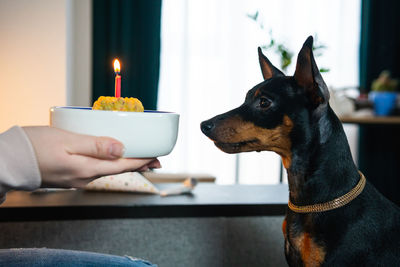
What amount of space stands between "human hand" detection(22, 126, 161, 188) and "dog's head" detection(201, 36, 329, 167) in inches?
19.4

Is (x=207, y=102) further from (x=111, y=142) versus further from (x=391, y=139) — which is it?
(x=111, y=142)

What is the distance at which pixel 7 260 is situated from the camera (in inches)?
34.4

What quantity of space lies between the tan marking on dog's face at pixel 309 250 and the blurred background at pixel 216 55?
2849 millimetres

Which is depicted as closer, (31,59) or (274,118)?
(274,118)

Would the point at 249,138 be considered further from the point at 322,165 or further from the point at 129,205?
the point at 129,205

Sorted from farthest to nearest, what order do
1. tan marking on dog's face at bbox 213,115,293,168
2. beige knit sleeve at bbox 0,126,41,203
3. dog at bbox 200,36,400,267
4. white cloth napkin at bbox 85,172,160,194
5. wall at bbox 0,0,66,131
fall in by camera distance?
wall at bbox 0,0,66,131 → white cloth napkin at bbox 85,172,160,194 → tan marking on dog's face at bbox 213,115,293,168 → dog at bbox 200,36,400,267 → beige knit sleeve at bbox 0,126,41,203

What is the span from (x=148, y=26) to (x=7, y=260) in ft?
11.7

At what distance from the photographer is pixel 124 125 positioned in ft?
1.89

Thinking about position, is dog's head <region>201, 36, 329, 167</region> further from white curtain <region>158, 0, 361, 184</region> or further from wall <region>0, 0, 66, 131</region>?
white curtain <region>158, 0, 361, 184</region>

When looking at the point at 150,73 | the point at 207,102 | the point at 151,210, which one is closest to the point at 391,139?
the point at 207,102

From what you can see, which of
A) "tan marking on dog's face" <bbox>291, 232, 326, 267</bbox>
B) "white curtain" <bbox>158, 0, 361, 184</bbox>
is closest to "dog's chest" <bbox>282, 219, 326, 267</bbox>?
"tan marking on dog's face" <bbox>291, 232, 326, 267</bbox>

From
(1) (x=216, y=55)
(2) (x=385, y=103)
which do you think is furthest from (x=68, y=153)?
(1) (x=216, y=55)

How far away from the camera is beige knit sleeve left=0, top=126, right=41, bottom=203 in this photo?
530 mm

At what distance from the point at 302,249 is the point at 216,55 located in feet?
Result: 12.1
